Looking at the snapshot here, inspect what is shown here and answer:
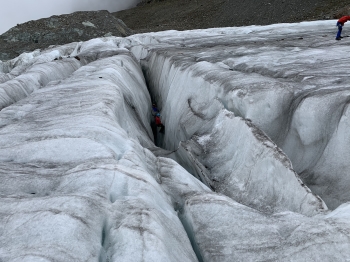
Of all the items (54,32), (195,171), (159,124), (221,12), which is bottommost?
(159,124)

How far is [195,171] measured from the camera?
7.16 metres

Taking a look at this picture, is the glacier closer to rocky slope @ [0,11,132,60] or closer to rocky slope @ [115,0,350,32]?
rocky slope @ [115,0,350,32]

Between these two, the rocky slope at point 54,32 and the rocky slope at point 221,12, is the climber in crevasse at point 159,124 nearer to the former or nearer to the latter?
the rocky slope at point 221,12

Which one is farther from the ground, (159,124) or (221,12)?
(221,12)

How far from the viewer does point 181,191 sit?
16.6 feet

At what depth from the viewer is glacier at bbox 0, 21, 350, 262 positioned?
3.40 meters

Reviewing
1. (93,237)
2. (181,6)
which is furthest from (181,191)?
(181,6)

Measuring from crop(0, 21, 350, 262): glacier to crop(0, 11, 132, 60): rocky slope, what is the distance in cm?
2667

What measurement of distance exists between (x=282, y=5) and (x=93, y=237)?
57.2 m

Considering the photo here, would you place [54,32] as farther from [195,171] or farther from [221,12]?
[221,12]

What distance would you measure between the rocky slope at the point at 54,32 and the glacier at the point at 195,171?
26668 mm

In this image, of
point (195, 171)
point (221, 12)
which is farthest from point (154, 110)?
point (221, 12)

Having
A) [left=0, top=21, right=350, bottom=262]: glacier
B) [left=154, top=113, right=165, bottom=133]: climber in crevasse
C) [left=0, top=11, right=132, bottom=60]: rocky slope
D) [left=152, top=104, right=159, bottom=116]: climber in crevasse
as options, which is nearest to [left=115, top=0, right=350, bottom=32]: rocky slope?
[left=0, top=11, right=132, bottom=60]: rocky slope

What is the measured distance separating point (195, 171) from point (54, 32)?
3358 centimetres
